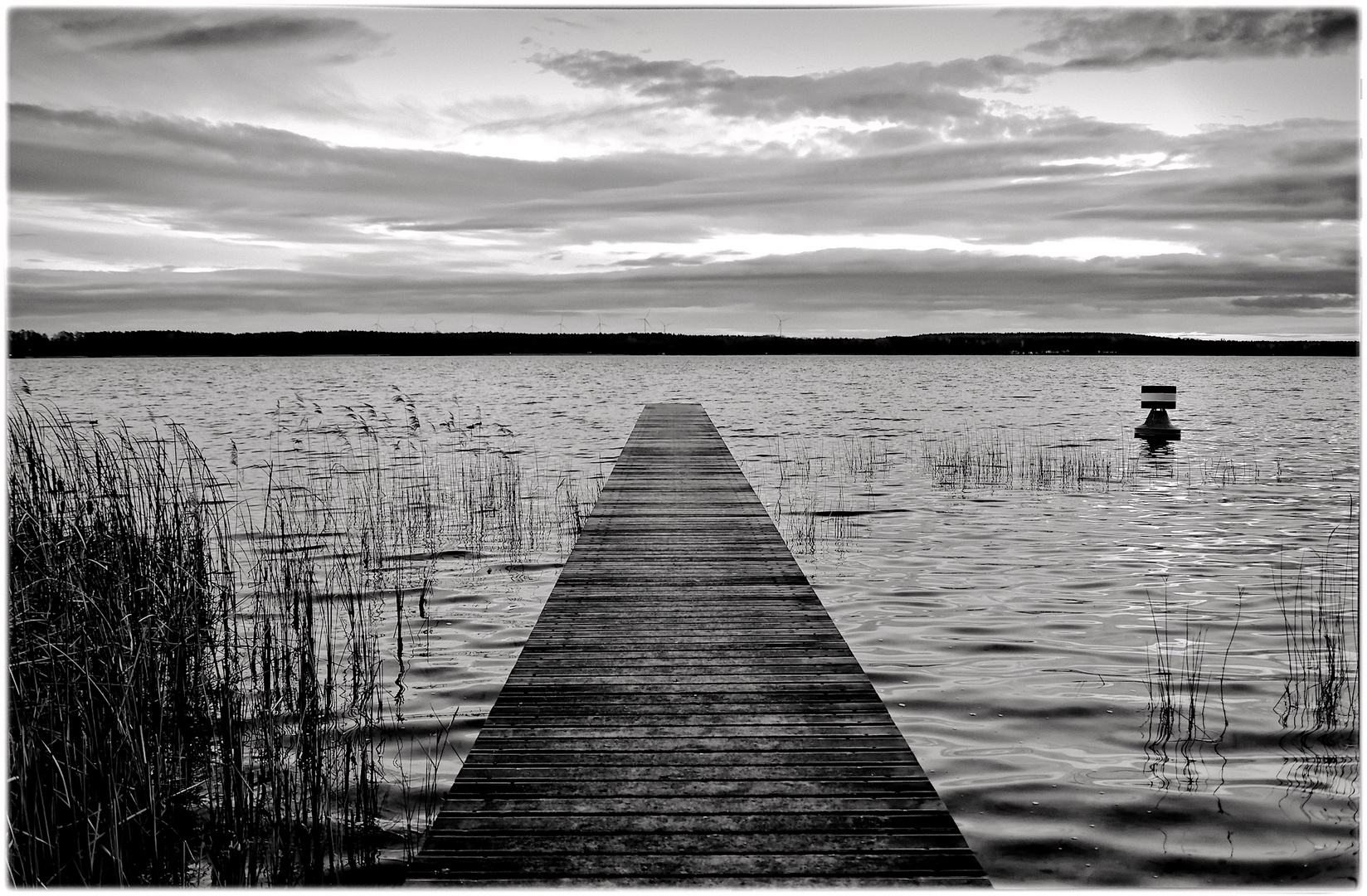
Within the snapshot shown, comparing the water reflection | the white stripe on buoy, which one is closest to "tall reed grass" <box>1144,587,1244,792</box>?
the water reflection

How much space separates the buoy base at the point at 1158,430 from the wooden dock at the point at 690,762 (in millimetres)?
14539

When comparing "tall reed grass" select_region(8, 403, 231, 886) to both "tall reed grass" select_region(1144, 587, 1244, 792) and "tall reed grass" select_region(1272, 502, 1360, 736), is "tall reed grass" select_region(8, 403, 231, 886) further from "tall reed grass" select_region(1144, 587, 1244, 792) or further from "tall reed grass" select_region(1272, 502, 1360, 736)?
"tall reed grass" select_region(1272, 502, 1360, 736)

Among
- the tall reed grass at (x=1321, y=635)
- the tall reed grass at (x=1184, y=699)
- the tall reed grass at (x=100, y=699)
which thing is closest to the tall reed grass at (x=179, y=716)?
the tall reed grass at (x=100, y=699)

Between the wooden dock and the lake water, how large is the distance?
59cm

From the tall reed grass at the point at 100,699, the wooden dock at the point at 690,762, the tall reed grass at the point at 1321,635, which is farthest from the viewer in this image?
the tall reed grass at the point at 1321,635

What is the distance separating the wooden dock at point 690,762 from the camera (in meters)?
3.18

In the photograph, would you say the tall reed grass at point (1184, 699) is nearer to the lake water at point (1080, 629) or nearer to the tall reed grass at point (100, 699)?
the lake water at point (1080, 629)

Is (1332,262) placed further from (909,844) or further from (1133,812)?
(909,844)

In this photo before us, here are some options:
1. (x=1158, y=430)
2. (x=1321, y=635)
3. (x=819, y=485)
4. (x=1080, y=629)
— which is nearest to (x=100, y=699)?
(x=1080, y=629)

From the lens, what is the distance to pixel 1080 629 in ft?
23.0

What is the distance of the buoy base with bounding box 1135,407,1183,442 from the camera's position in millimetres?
18812

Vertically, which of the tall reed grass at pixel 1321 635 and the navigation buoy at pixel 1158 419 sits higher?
the navigation buoy at pixel 1158 419

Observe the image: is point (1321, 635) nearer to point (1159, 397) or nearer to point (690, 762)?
point (690, 762)

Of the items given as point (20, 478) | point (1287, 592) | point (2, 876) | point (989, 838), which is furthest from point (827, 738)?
point (1287, 592)
